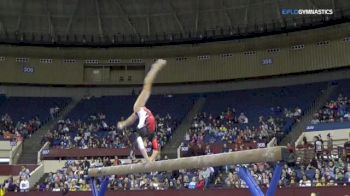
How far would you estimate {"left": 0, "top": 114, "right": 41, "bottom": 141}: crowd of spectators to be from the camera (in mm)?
29031

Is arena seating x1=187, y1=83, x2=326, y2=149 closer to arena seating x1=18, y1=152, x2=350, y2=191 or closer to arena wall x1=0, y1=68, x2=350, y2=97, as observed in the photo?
arena wall x1=0, y1=68, x2=350, y2=97

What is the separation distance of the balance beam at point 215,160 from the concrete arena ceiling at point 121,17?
21838 mm

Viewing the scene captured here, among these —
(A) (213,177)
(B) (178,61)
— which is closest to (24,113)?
(B) (178,61)

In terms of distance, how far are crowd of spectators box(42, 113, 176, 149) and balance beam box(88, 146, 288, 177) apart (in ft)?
52.1

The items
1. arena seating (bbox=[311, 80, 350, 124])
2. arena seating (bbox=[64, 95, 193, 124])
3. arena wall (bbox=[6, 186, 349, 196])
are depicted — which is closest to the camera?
arena wall (bbox=[6, 186, 349, 196])

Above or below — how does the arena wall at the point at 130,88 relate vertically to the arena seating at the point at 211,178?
above

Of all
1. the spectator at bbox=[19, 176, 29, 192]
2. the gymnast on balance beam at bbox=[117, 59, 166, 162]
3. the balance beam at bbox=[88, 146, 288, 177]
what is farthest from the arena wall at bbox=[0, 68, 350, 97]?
the gymnast on balance beam at bbox=[117, 59, 166, 162]

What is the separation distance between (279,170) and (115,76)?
28089 millimetres

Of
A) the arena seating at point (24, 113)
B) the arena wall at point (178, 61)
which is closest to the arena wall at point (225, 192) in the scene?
the arena seating at point (24, 113)

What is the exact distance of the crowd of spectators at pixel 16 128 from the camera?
29.0 metres

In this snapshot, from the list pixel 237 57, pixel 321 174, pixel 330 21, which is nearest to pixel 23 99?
pixel 237 57

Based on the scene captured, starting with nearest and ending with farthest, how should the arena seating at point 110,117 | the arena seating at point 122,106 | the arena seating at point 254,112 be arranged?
the arena seating at point 254,112
the arena seating at point 110,117
the arena seating at point 122,106

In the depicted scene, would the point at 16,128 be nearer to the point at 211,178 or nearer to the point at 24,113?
the point at 24,113

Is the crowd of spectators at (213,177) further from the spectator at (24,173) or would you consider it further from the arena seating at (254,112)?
the arena seating at (254,112)
